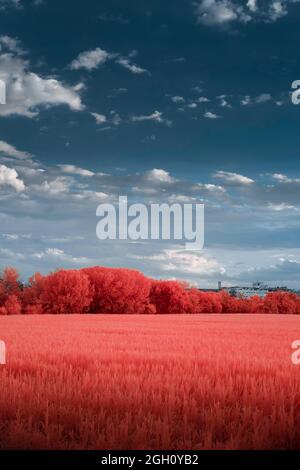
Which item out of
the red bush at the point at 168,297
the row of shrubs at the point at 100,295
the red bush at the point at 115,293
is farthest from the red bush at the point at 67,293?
the red bush at the point at 168,297

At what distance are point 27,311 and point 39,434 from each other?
80814mm

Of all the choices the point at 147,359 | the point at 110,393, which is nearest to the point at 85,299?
the point at 147,359

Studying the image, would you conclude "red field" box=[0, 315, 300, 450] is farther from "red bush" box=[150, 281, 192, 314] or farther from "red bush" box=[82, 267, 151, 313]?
"red bush" box=[150, 281, 192, 314]

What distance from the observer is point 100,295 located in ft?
268

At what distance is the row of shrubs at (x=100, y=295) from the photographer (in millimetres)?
78812

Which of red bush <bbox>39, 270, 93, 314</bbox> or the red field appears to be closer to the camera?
the red field

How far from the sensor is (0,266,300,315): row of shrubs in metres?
78.8

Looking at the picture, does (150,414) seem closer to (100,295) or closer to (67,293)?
(67,293)

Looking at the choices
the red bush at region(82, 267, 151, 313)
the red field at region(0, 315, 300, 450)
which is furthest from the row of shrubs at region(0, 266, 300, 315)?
the red field at region(0, 315, 300, 450)

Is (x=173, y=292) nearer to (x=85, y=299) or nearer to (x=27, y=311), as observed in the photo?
(x=85, y=299)

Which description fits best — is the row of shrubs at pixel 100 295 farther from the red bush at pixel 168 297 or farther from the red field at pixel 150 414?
the red field at pixel 150 414

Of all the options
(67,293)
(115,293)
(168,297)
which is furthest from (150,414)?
(168,297)

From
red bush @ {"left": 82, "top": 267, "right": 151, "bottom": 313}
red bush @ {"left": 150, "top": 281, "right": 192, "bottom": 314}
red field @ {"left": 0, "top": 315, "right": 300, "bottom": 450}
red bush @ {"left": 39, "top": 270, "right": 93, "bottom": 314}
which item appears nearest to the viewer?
red field @ {"left": 0, "top": 315, "right": 300, "bottom": 450}

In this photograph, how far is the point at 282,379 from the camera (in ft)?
32.0
